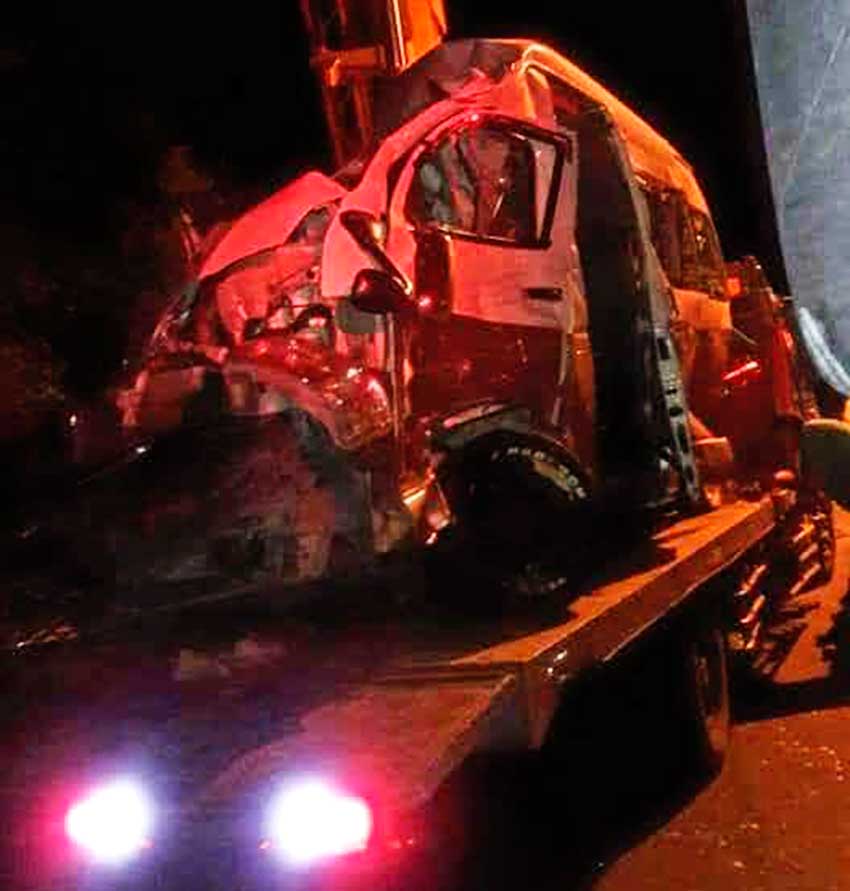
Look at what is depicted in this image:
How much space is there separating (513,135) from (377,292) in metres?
1.25

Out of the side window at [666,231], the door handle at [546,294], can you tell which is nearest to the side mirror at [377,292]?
the door handle at [546,294]

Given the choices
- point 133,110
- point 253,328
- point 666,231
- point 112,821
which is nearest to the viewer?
point 112,821

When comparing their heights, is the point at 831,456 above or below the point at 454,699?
above

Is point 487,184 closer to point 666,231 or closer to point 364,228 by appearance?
point 364,228

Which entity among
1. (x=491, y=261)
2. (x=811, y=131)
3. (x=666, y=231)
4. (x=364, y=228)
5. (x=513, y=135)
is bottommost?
(x=666, y=231)

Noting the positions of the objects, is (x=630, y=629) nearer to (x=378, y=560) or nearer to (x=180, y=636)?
(x=378, y=560)

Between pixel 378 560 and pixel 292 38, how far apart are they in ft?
57.9

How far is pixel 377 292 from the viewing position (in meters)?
5.97

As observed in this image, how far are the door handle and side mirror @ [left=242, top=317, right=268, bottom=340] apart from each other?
46.6 inches

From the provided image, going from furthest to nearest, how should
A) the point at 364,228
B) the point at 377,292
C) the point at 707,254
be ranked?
the point at 707,254, the point at 364,228, the point at 377,292

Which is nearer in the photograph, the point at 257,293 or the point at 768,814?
the point at 768,814

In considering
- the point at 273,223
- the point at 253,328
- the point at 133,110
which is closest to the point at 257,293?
the point at 253,328

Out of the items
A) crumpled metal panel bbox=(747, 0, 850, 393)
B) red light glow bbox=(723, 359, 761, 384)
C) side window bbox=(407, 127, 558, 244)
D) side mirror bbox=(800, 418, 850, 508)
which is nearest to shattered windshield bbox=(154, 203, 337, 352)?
side window bbox=(407, 127, 558, 244)

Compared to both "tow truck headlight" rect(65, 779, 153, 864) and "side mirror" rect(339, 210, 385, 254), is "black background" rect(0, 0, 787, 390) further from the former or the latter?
"tow truck headlight" rect(65, 779, 153, 864)
